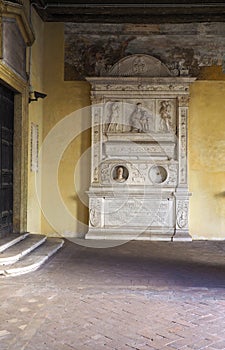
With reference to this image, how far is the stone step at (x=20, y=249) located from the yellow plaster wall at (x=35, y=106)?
2.88 ft

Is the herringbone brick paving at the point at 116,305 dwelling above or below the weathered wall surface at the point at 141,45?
below

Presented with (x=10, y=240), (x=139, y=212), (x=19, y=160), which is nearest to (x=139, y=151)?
(x=139, y=212)

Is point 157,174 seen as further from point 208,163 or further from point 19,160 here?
point 19,160

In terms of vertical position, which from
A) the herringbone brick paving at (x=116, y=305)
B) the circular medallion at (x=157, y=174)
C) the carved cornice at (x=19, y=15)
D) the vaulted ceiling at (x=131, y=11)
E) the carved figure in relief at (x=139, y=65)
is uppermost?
the vaulted ceiling at (x=131, y=11)

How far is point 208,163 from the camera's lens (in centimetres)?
845

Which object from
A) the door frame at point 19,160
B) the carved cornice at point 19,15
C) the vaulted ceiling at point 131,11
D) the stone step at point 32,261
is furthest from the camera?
the vaulted ceiling at point 131,11

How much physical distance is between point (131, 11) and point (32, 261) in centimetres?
523

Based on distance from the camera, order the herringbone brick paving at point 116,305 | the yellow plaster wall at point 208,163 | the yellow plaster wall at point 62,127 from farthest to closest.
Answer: the yellow plaster wall at point 62,127 < the yellow plaster wall at point 208,163 < the herringbone brick paving at point 116,305

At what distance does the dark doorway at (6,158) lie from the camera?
655 cm

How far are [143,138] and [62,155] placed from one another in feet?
5.21

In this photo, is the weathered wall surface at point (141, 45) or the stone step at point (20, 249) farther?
the weathered wall surface at point (141, 45)

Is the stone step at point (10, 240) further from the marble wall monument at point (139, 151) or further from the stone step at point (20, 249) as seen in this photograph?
the marble wall monument at point (139, 151)

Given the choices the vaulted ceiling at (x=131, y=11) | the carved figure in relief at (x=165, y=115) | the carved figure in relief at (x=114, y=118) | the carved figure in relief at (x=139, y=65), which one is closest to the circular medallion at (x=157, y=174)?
the carved figure in relief at (x=165, y=115)

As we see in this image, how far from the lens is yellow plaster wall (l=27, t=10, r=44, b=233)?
7734mm
